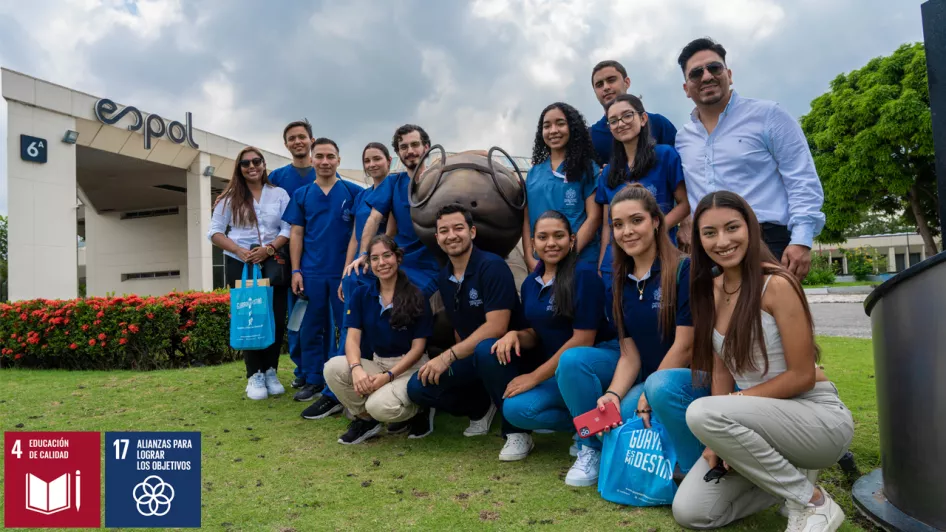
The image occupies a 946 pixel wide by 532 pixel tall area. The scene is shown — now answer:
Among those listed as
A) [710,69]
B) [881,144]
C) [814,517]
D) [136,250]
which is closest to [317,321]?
[710,69]

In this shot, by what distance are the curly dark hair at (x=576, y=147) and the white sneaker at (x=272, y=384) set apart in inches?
134

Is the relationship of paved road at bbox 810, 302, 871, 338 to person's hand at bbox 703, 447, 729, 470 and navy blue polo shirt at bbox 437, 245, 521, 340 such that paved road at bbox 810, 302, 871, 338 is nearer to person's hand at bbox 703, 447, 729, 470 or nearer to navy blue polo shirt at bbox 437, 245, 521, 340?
navy blue polo shirt at bbox 437, 245, 521, 340

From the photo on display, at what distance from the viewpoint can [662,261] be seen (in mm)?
3213

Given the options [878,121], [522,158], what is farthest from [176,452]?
[878,121]

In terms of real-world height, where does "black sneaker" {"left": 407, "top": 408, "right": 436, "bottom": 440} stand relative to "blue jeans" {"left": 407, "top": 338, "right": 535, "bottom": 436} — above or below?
below

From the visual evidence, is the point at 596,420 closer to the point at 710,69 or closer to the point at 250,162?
the point at 710,69

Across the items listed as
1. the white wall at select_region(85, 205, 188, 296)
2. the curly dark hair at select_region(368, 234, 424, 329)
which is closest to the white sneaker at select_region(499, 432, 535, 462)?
the curly dark hair at select_region(368, 234, 424, 329)

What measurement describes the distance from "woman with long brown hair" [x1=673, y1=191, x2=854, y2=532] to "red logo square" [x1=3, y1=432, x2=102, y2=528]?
8.88ft

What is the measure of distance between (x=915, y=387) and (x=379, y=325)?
9.96ft

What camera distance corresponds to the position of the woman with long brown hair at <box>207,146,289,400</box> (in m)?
5.68

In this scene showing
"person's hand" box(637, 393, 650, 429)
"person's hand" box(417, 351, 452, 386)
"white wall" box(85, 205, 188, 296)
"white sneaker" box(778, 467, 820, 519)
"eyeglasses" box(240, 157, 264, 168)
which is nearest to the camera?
"white sneaker" box(778, 467, 820, 519)

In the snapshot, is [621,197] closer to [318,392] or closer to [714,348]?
[714,348]

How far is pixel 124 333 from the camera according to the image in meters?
8.46

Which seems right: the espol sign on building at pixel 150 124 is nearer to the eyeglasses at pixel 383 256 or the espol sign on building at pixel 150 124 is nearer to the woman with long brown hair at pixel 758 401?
the eyeglasses at pixel 383 256
